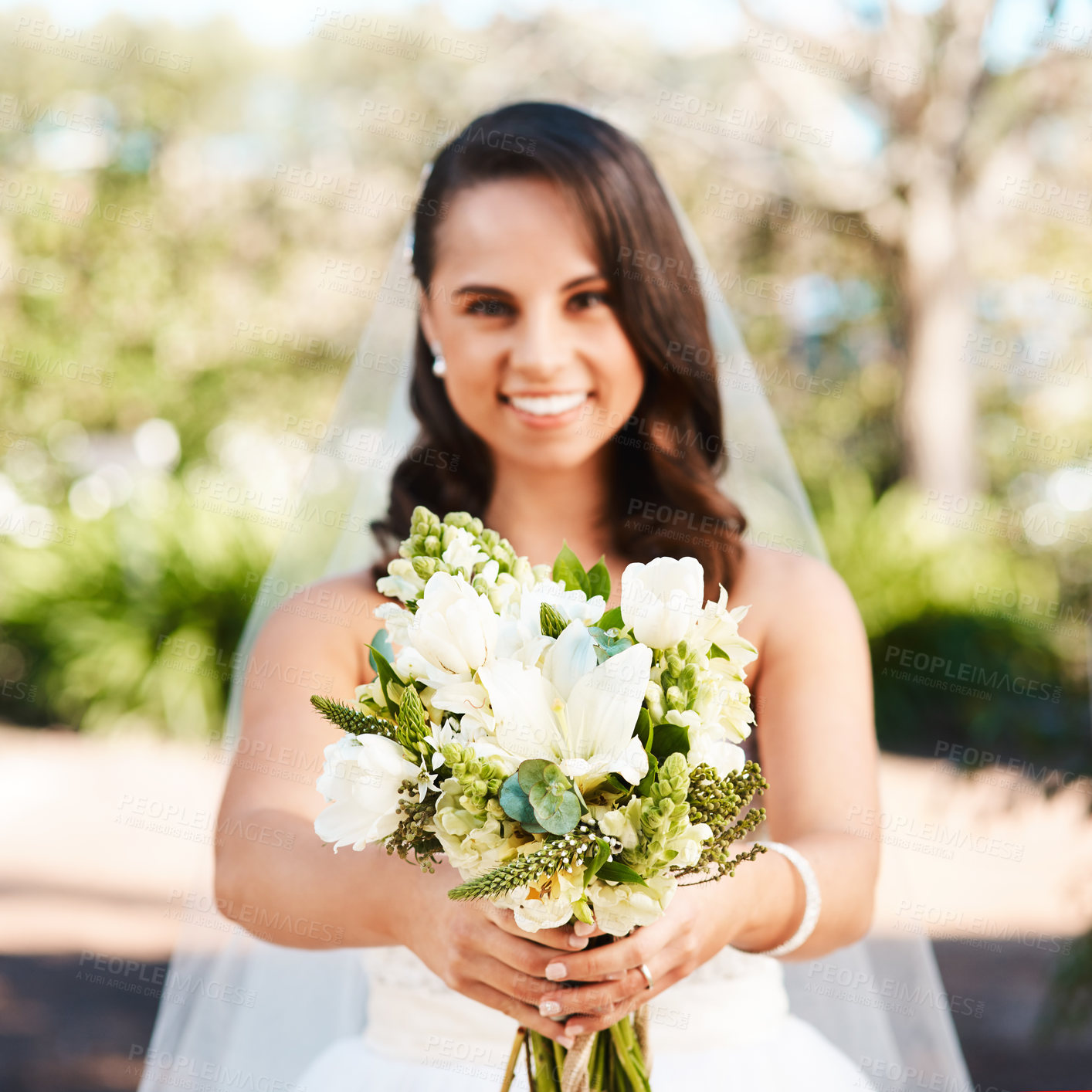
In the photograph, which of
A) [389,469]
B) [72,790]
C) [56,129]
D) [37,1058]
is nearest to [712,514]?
[389,469]

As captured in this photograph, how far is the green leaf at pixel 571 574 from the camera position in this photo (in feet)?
4.95

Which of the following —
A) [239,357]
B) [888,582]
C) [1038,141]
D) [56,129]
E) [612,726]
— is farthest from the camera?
[239,357]

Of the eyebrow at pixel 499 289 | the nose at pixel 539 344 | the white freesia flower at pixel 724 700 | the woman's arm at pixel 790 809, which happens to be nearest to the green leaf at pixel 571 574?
the white freesia flower at pixel 724 700

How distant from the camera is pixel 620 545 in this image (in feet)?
8.48

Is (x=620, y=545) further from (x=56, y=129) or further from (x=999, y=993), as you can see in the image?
(x=56, y=129)

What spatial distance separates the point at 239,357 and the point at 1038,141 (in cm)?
994

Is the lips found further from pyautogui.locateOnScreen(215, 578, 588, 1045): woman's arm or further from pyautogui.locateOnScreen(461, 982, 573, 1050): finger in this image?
pyautogui.locateOnScreen(461, 982, 573, 1050): finger

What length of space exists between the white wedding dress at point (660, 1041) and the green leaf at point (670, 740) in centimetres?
108

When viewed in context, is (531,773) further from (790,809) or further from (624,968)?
(790,809)

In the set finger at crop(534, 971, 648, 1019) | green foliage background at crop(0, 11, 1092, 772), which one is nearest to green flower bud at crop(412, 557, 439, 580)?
finger at crop(534, 971, 648, 1019)

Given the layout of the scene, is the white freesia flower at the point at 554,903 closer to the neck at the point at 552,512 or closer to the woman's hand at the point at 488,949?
the woman's hand at the point at 488,949

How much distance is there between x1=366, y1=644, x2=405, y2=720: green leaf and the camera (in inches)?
54.0

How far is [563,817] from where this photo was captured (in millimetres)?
1218

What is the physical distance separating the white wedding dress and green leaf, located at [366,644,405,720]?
1.03 m
